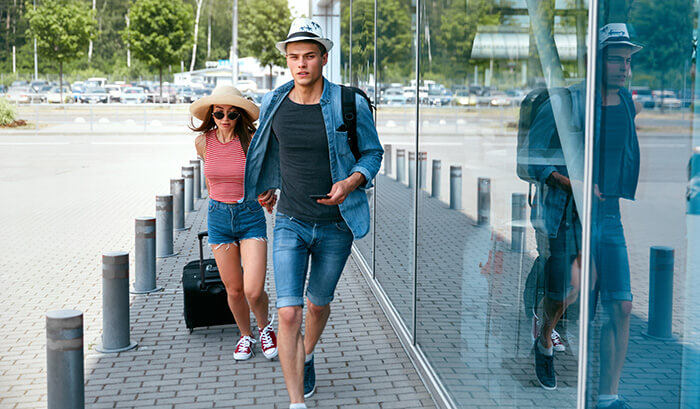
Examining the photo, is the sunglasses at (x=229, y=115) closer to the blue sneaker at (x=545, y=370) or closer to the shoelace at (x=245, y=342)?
the shoelace at (x=245, y=342)

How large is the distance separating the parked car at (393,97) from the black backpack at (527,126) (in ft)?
9.23

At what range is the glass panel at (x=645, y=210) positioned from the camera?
1883 mm

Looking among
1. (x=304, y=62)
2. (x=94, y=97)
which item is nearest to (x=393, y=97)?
(x=304, y=62)

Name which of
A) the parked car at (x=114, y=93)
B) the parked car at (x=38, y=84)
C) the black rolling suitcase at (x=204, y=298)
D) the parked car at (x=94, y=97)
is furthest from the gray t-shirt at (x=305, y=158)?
the parked car at (x=38, y=84)

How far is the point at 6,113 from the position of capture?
31.6m

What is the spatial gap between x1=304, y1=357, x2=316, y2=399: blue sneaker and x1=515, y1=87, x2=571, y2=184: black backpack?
1.98 m

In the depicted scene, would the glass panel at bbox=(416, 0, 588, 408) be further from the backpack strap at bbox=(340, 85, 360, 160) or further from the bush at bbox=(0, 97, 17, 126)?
the bush at bbox=(0, 97, 17, 126)

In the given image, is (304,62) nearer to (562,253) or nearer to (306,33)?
(306,33)

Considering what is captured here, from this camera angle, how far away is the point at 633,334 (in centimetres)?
209

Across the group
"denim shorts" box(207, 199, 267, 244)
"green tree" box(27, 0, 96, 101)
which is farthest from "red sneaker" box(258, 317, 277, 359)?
"green tree" box(27, 0, 96, 101)

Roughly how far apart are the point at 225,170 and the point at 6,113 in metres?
29.6

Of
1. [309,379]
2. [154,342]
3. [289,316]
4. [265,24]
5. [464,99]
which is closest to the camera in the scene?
[464,99]

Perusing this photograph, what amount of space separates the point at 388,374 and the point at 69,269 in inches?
184

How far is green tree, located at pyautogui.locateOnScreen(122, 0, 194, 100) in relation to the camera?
57.3 metres
